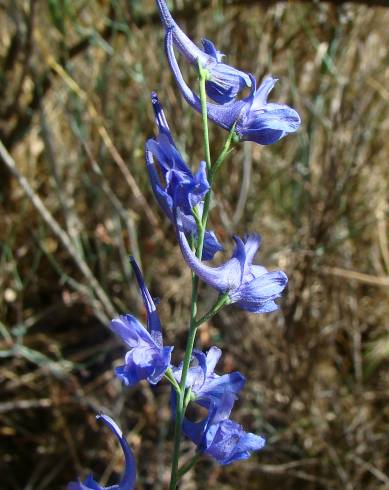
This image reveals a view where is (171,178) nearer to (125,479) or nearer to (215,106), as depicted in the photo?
(215,106)

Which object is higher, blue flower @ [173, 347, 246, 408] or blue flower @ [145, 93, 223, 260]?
blue flower @ [145, 93, 223, 260]

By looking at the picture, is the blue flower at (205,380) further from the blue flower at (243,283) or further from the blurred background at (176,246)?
the blurred background at (176,246)

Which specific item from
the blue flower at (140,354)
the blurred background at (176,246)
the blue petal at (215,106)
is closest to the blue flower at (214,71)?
the blue petal at (215,106)

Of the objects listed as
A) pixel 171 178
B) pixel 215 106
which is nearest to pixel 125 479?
pixel 171 178

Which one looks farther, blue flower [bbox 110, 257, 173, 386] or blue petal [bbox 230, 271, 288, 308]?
blue petal [bbox 230, 271, 288, 308]

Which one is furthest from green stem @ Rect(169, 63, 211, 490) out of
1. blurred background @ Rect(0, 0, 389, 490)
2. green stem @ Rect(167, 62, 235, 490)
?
blurred background @ Rect(0, 0, 389, 490)

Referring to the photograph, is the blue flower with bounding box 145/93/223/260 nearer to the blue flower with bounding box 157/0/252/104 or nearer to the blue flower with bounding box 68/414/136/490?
the blue flower with bounding box 157/0/252/104

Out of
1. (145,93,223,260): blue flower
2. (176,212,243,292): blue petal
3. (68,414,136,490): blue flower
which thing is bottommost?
(68,414,136,490): blue flower
